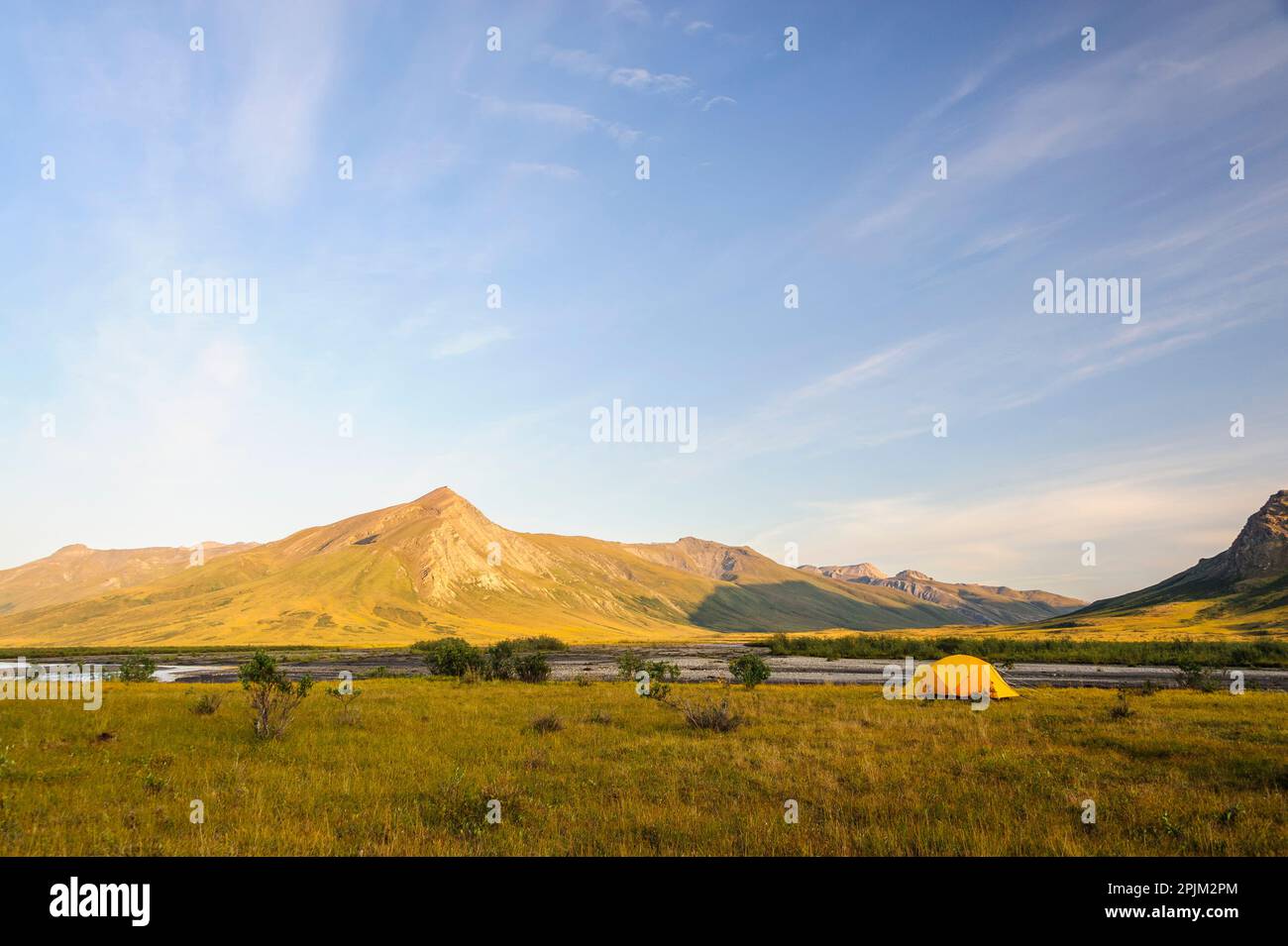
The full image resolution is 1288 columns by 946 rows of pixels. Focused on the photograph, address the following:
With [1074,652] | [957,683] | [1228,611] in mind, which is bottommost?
[1228,611]

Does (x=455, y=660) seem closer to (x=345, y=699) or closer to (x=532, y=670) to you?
(x=532, y=670)

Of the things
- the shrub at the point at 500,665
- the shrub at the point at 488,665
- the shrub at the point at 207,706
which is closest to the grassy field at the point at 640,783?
the shrub at the point at 207,706

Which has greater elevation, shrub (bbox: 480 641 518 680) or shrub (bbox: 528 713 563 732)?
shrub (bbox: 528 713 563 732)

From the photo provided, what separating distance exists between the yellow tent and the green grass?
39407 millimetres

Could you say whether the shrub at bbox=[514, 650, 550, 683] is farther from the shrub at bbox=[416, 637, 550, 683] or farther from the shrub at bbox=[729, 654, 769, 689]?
the shrub at bbox=[729, 654, 769, 689]

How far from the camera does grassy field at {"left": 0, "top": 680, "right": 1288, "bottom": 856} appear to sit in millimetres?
10367

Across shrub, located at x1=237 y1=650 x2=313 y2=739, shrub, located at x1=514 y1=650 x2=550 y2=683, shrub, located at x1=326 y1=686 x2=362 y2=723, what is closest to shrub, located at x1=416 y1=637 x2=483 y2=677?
shrub, located at x1=514 y1=650 x2=550 y2=683

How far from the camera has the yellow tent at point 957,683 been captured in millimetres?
31781

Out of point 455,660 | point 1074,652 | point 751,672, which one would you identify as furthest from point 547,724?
point 1074,652

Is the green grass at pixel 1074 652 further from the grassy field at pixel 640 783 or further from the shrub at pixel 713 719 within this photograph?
the shrub at pixel 713 719

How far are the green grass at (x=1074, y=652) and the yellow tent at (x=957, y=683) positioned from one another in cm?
3941

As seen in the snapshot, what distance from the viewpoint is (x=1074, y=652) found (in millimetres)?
75562

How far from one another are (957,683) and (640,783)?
77.1 ft
